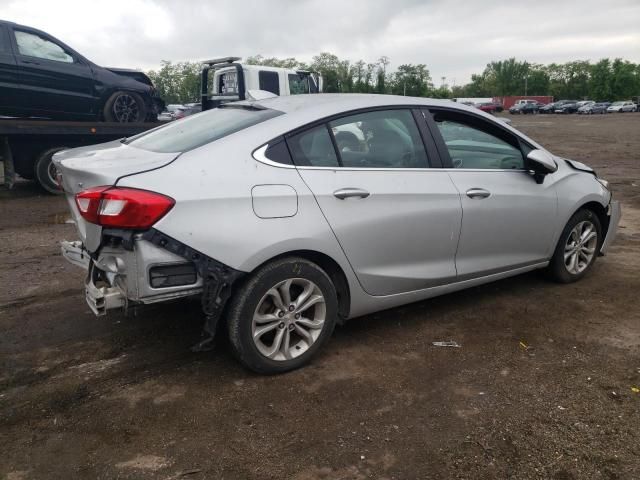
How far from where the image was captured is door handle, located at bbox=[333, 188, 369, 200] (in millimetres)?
3258

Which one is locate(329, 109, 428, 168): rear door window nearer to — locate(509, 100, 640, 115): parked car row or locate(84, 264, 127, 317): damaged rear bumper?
locate(84, 264, 127, 317): damaged rear bumper

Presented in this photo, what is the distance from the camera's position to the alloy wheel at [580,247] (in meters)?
4.76

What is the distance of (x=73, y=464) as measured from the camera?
2.47 metres

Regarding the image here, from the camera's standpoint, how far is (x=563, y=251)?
Result: 469cm

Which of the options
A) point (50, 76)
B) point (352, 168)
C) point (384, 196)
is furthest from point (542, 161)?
point (50, 76)

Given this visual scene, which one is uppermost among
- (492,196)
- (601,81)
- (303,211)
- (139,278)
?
(303,211)

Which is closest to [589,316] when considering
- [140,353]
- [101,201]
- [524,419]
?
[524,419]

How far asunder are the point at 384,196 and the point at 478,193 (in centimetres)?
84

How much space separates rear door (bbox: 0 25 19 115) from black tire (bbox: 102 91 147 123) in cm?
152

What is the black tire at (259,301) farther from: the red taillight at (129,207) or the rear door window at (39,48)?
the rear door window at (39,48)

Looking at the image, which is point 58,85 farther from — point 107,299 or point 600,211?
point 600,211

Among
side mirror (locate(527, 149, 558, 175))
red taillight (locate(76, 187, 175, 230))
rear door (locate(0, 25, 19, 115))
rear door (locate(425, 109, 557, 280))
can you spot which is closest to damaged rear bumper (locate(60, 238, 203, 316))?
red taillight (locate(76, 187, 175, 230))

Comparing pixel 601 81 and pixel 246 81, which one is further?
pixel 601 81

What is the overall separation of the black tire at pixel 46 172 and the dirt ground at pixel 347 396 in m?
5.56
